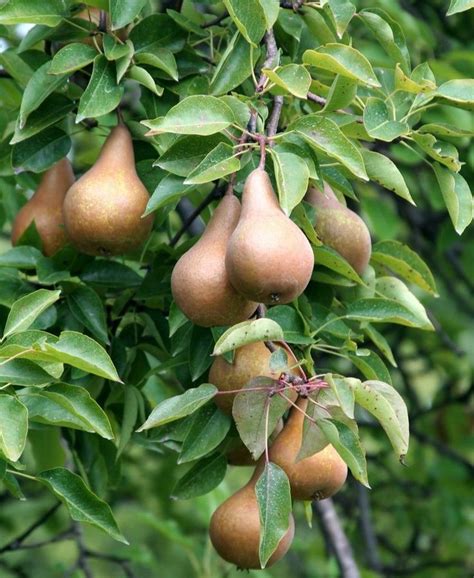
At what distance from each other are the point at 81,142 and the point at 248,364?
8.10ft

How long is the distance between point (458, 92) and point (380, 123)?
120mm

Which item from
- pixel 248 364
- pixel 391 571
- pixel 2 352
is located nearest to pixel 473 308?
pixel 391 571

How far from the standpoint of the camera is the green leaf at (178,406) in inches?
56.9

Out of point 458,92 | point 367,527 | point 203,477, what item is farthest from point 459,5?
point 367,527

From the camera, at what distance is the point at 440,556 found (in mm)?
4059

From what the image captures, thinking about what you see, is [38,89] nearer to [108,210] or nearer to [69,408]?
[108,210]

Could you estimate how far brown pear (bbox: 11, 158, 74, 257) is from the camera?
187 cm

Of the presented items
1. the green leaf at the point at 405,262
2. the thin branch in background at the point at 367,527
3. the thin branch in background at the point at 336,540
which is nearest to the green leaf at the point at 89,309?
the green leaf at the point at 405,262

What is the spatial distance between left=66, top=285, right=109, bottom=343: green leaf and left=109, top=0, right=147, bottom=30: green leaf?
426 millimetres

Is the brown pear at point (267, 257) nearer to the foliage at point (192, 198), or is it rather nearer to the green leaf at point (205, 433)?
the foliage at point (192, 198)

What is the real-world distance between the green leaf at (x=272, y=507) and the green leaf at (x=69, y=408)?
0.67 ft

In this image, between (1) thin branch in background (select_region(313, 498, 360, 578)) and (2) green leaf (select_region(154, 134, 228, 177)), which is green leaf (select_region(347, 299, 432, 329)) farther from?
(1) thin branch in background (select_region(313, 498, 360, 578))

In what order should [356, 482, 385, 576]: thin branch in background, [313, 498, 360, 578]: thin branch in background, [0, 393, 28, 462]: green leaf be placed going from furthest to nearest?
[356, 482, 385, 576]: thin branch in background < [313, 498, 360, 578]: thin branch in background < [0, 393, 28, 462]: green leaf

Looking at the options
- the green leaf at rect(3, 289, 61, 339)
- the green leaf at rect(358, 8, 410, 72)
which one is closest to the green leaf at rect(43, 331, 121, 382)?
the green leaf at rect(3, 289, 61, 339)
